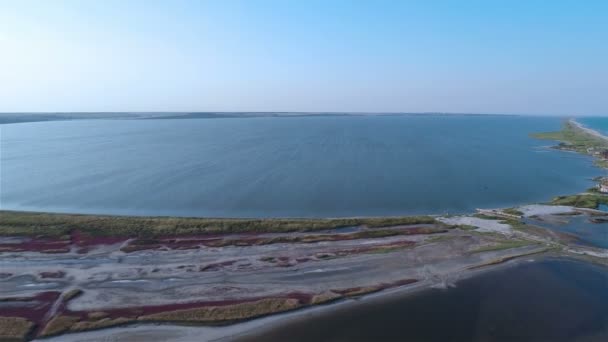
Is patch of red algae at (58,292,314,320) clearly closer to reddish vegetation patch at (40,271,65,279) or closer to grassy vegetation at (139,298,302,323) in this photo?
grassy vegetation at (139,298,302,323)

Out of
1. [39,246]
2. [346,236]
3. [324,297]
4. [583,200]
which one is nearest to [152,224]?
[39,246]

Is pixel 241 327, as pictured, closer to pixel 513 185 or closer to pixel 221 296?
pixel 221 296

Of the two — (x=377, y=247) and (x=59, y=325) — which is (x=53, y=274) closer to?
(x=59, y=325)

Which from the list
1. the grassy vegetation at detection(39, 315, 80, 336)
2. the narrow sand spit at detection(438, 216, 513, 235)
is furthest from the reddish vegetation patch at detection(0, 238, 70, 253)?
the narrow sand spit at detection(438, 216, 513, 235)

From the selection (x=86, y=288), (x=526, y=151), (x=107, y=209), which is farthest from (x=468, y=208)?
(x=526, y=151)

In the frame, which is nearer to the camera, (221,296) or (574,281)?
(221,296)

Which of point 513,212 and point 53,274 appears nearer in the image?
point 53,274
